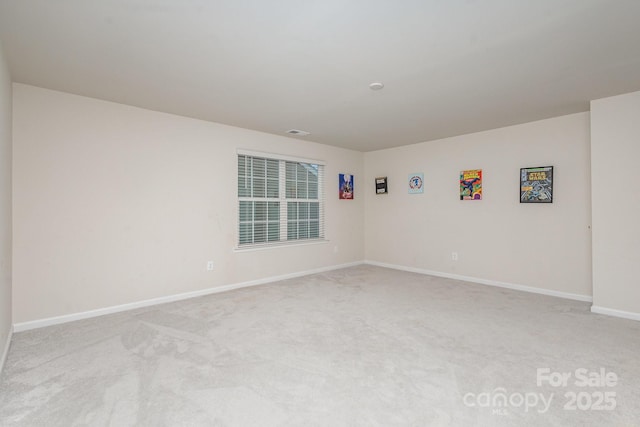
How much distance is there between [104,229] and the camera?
11.5 ft

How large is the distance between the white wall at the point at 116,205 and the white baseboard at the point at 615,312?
419 centimetres

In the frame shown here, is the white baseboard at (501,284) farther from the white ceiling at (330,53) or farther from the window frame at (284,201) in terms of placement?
the white ceiling at (330,53)

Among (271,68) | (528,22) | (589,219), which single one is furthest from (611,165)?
(271,68)

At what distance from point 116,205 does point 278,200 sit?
234 cm

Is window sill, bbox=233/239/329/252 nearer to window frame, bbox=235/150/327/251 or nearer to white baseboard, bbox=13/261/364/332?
window frame, bbox=235/150/327/251

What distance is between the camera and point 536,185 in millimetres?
4289

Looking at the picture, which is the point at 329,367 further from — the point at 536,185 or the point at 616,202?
the point at 536,185

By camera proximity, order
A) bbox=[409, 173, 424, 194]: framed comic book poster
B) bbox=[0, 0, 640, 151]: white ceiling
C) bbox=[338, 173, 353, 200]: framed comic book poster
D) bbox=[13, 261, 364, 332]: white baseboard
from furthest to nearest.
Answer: bbox=[338, 173, 353, 200]: framed comic book poster
bbox=[409, 173, 424, 194]: framed comic book poster
bbox=[13, 261, 364, 332]: white baseboard
bbox=[0, 0, 640, 151]: white ceiling

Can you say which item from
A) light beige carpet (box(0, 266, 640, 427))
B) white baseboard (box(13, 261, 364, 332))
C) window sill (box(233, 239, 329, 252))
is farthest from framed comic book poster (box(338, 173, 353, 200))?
light beige carpet (box(0, 266, 640, 427))

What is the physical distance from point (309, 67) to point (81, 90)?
2407mm

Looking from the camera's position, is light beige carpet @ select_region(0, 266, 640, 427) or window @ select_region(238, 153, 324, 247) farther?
window @ select_region(238, 153, 324, 247)

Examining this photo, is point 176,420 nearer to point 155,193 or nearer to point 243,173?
point 155,193

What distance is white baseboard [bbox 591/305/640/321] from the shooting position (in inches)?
129

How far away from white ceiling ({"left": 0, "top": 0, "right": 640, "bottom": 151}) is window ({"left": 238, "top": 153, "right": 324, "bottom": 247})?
4.13 ft
